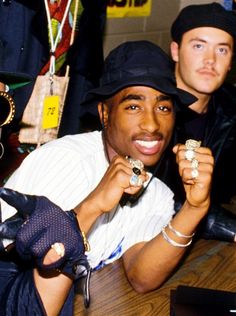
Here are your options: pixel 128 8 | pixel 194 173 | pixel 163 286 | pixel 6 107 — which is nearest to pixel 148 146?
pixel 194 173

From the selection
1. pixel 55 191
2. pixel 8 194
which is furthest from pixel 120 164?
pixel 8 194

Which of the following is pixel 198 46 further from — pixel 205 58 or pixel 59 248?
pixel 59 248

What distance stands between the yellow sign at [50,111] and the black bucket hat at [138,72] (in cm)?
53

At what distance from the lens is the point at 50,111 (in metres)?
2.08

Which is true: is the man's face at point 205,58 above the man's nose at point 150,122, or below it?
below

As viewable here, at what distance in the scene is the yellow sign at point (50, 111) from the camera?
2.05 metres

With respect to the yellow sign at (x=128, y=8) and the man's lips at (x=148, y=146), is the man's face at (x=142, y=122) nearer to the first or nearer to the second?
the man's lips at (x=148, y=146)

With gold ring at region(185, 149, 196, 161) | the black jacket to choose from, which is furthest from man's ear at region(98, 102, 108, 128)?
the black jacket

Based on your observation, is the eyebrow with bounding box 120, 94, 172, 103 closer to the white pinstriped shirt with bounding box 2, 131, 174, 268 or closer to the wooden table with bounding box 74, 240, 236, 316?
the white pinstriped shirt with bounding box 2, 131, 174, 268

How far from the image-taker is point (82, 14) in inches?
90.4

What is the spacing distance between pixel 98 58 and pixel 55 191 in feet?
3.83

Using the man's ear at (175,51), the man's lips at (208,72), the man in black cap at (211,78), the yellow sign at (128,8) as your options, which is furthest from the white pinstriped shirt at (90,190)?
the yellow sign at (128,8)

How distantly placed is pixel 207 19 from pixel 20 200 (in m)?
1.57

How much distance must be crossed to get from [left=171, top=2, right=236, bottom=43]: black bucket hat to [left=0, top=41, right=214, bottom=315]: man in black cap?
34.2 inches
